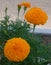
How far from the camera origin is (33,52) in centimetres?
53

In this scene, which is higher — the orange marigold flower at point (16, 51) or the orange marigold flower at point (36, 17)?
the orange marigold flower at point (36, 17)

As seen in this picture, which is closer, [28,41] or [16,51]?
[16,51]

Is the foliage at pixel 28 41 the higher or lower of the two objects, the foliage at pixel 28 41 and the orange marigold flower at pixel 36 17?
the lower

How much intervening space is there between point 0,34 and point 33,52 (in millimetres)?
98

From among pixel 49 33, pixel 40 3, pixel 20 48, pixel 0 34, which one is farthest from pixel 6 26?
pixel 40 3

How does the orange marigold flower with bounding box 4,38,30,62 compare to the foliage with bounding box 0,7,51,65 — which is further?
the foliage with bounding box 0,7,51,65

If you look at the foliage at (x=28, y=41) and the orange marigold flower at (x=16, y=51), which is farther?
the foliage at (x=28, y=41)

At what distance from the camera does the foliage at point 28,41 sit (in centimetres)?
52

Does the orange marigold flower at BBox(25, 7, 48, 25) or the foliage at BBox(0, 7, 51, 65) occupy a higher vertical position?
the orange marigold flower at BBox(25, 7, 48, 25)

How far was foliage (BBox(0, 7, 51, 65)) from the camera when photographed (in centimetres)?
52

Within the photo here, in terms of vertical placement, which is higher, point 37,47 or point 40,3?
point 37,47

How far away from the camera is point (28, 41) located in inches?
21.3

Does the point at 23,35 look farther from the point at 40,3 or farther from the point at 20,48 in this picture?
the point at 40,3

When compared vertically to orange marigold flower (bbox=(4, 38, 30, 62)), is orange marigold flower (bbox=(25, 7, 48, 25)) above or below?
above
